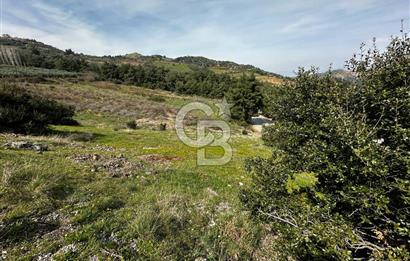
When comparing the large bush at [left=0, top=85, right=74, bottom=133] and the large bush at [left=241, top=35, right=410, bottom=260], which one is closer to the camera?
the large bush at [left=241, top=35, right=410, bottom=260]

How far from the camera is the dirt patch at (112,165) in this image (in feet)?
35.7

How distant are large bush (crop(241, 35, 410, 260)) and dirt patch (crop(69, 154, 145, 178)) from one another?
5.86m

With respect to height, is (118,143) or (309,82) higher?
(309,82)

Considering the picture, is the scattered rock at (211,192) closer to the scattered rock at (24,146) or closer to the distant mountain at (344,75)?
the distant mountain at (344,75)

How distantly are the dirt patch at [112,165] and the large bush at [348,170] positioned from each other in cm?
586

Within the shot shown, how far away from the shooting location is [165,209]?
24.9ft

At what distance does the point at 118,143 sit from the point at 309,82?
15505mm

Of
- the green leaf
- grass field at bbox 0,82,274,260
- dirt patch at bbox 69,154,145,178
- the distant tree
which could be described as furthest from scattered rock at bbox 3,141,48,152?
the distant tree

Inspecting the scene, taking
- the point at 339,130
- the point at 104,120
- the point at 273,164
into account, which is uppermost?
the point at 339,130

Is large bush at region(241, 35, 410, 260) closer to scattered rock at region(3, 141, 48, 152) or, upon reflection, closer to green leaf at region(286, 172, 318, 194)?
green leaf at region(286, 172, 318, 194)

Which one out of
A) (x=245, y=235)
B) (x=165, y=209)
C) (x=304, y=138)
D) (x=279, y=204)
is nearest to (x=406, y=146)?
(x=304, y=138)

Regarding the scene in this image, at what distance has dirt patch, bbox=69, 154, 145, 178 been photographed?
10.9 meters

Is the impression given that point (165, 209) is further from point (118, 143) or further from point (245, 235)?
point (118, 143)

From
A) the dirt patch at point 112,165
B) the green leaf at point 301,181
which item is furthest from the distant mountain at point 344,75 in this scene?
the dirt patch at point 112,165
